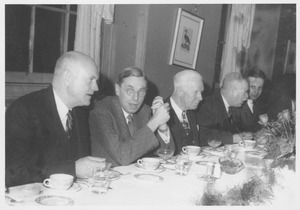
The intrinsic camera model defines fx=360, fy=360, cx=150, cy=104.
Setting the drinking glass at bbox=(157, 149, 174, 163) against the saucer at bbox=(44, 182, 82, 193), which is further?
the drinking glass at bbox=(157, 149, 174, 163)

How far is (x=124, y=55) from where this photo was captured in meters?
3.43

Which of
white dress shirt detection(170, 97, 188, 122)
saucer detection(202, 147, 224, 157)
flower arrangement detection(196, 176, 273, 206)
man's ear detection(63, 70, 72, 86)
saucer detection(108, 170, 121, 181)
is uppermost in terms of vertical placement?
man's ear detection(63, 70, 72, 86)

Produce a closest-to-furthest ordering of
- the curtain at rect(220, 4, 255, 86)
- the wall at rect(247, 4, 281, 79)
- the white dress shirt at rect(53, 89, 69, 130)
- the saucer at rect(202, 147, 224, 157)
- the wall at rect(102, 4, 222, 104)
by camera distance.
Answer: the white dress shirt at rect(53, 89, 69, 130) < the saucer at rect(202, 147, 224, 157) < the wall at rect(102, 4, 222, 104) < the curtain at rect(220, 4, 255, 86) < the wall at rect(247, 4, 281, 79)

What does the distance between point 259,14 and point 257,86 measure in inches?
77.6

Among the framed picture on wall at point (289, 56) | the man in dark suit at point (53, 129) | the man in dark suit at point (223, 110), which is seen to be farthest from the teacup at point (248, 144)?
the framed picture on wall at point (289, 56)

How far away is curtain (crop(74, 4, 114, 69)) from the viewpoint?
2.99 metres

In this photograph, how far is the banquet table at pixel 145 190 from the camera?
1.36 m

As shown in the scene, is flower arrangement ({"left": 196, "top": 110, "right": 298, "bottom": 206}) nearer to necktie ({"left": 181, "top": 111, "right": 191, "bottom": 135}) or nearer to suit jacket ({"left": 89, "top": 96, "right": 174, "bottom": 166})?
suit jacket ({"left": 89, "top": 96, "right": 174, "bottom": 166})

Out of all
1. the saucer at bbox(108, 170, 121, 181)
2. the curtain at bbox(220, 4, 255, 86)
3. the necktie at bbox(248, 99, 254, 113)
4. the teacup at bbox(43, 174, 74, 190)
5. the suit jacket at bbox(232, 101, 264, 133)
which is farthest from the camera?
the curtain at bbox(220, 4, 255, 86)

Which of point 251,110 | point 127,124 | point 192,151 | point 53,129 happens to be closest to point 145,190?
point 53,129

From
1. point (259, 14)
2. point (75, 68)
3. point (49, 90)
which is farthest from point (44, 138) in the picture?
point (259, 14)

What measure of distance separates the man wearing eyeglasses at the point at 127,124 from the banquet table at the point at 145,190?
0.17 m

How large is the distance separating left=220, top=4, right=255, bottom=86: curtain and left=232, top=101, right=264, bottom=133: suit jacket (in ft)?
3.28

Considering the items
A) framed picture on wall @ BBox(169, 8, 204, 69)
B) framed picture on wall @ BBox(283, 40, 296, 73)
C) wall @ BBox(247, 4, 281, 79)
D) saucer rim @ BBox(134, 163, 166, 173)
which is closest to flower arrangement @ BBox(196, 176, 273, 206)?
saucer rim @ BBox(134, 163, 166, 173)
